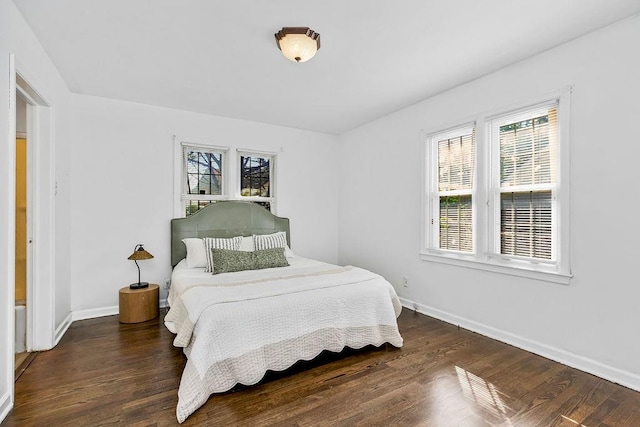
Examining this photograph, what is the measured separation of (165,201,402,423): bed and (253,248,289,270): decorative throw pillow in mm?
12

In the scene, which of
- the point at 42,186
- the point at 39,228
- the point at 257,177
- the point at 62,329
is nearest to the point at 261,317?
the point at 39,228

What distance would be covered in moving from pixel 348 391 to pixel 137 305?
2567mm

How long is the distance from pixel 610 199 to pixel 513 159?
33.2 inches

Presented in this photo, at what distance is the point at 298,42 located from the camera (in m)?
2.36

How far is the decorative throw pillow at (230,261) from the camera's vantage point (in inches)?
133

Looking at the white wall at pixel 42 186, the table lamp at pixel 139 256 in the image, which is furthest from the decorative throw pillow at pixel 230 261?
the white wall at pixel 42 186

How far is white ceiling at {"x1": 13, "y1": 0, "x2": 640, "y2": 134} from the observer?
210 centimetres

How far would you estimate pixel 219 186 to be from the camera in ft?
14.8

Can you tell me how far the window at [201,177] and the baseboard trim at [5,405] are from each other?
8.46ft

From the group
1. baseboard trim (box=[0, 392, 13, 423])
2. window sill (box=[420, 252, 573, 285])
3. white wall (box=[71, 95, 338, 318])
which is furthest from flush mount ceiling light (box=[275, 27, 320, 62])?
baseboard trim (box=[0, 392, 13, 423])

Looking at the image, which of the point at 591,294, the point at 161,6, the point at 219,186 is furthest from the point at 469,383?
the point at 219,186

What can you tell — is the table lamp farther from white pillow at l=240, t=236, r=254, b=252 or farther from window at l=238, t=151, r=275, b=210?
window at l=238, t=151, r=275, b=210

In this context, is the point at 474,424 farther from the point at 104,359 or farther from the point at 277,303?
the point at 104,359

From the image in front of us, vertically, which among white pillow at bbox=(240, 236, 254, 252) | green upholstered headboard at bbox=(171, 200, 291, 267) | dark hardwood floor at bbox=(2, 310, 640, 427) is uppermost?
green upholstered headboard at bbox=(171, 200, 291, 267)
